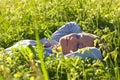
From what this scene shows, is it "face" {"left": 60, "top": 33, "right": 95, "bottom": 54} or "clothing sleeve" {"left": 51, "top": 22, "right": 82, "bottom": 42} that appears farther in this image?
"clothing sleeve" {"left": 51, "top": 22, "right": 82, "bottom": 42}

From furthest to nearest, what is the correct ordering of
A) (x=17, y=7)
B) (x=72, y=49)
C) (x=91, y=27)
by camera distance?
(x=17, y=7)
(x=91, y=27)
(x=72, y=49)

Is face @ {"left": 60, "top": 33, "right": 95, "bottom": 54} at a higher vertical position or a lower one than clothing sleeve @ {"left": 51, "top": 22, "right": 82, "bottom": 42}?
lower

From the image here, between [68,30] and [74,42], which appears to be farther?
[68,30]

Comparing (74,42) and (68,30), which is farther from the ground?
(68,30)

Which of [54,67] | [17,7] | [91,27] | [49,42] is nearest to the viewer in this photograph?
[54,67]

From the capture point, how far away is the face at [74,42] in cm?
385

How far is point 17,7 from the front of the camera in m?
5.89

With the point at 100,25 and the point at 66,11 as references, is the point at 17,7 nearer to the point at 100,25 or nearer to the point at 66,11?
the point at 66,11

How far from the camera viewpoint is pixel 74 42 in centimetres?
385

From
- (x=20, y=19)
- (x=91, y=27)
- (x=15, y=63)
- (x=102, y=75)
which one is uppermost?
(x=20, y=19)

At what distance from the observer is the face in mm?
3848

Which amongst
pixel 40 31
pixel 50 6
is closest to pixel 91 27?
pixel 40 31

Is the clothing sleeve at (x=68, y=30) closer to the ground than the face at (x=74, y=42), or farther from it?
farther from it

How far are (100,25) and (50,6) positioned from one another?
1.04 meters
